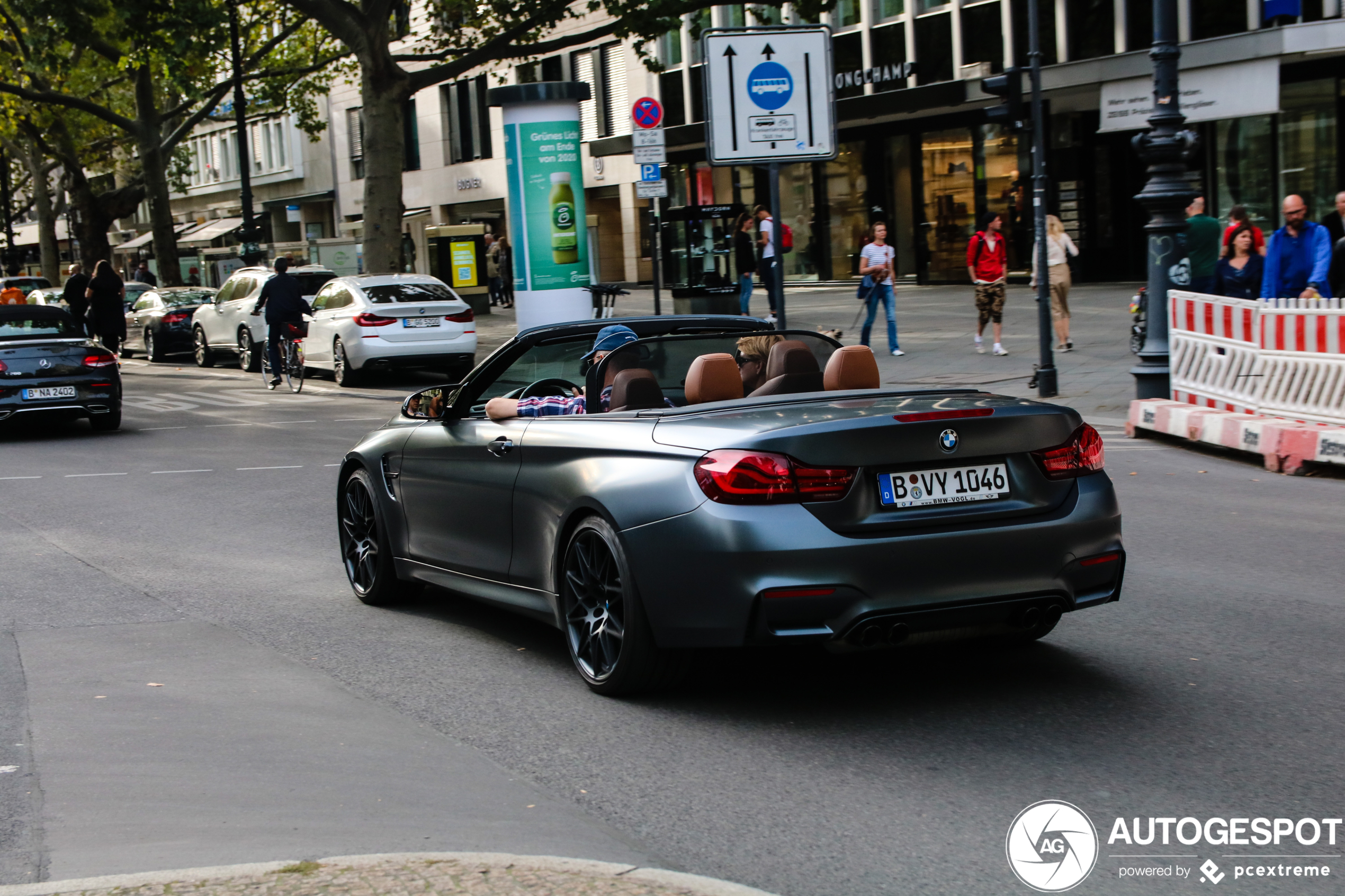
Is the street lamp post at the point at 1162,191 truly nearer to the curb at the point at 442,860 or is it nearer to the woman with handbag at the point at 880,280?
the woman with handbag at the point at 880,280

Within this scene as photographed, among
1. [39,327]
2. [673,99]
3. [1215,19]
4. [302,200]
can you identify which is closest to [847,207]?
[673,99]

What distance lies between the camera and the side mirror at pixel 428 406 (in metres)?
7.09

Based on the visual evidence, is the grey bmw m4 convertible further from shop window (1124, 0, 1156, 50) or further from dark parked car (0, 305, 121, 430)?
shop window (1124, 0, 1156, 50)

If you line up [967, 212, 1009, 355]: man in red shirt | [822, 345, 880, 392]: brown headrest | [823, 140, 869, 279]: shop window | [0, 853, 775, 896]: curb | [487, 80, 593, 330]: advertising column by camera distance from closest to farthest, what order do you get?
[0, 853, 775, 896]: curb
[822, 345, 880, 392]: brown headrest
[967, 212, 1009, 355]: man in red shirt
[487, 80, 593, 330]: advertising column
[823, 140, 869, 279]: shop window

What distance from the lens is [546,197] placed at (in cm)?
2505

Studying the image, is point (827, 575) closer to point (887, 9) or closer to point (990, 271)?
point (990, 271)

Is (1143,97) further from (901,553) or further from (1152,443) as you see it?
(901,553)

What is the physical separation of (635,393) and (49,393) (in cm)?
1332

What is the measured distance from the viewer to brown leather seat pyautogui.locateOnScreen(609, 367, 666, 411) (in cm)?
603

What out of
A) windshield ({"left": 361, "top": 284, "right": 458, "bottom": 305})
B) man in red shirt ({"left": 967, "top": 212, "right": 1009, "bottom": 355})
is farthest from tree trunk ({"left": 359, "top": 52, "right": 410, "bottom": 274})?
man in red shirt ({"left": 967, "top": 212, "right": 1009, "bottom": 355})

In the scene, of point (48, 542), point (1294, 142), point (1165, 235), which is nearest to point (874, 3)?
point (1294, 142)

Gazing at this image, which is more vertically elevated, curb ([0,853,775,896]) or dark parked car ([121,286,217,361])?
dark parked car ([121,286,217,361])

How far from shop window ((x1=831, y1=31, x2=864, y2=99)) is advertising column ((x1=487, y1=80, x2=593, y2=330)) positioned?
10.6 meters

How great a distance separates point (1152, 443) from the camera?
1327 cm
